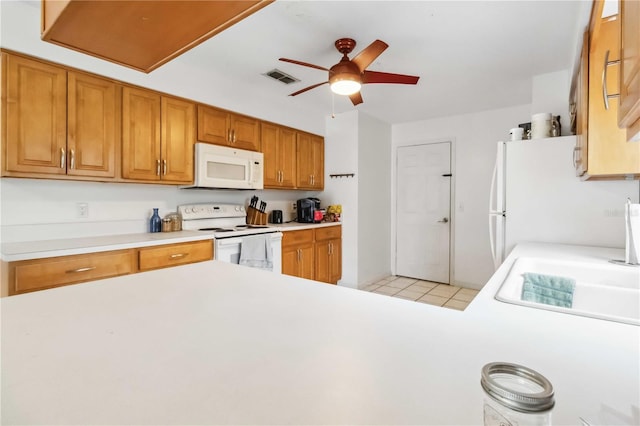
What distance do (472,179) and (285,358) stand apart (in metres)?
4.15

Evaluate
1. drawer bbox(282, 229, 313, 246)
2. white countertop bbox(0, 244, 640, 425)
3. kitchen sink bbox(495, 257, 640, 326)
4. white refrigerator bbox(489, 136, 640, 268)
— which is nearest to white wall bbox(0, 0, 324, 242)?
drawer bbox(282, 229, 313, 246)

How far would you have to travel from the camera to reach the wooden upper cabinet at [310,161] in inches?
155

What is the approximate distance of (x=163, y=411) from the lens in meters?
0.42

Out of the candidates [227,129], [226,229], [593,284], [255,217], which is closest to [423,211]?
[255,217]

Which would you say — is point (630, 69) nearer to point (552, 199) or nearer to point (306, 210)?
point (552, 199)

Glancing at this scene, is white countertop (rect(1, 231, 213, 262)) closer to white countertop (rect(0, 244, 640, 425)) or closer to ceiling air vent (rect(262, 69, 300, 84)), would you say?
white countertop (rect(0, 244, 640, 425))

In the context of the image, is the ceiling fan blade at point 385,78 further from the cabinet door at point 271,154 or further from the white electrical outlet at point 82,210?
the white electrical outlet at point 82,210

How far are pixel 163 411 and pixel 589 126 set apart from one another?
2.21 meters

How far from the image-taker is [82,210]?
2.36 meters

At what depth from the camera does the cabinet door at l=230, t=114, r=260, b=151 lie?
10.3 ft

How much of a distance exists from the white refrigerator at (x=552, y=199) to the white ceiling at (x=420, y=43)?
2.56 feet

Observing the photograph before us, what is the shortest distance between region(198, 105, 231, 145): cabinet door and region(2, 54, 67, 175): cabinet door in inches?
39.6

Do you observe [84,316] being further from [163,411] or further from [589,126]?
[589,126]

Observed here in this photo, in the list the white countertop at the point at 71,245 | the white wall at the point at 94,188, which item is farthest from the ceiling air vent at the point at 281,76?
the white countertop at the point at 71,245
